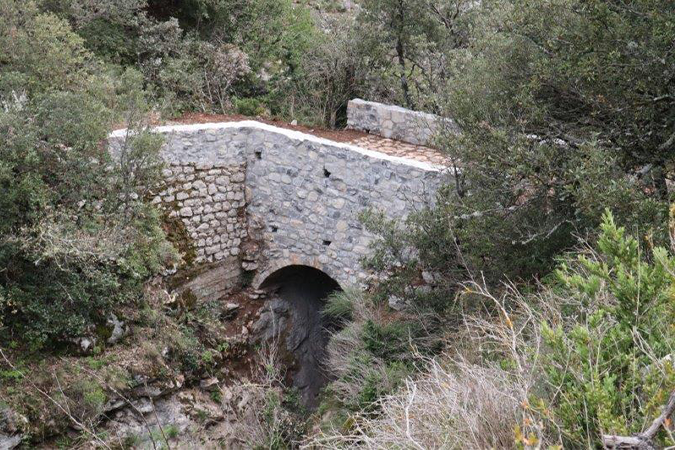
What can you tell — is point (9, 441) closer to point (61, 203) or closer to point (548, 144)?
point (61, 203)

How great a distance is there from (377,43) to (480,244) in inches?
230

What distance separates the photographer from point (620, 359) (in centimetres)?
372

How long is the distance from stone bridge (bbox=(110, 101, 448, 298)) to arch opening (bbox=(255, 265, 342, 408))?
0.50m

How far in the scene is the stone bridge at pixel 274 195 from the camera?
998 cm

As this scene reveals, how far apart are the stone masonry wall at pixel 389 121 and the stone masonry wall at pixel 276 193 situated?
1431mm

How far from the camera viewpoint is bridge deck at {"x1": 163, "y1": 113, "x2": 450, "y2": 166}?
10.5 metres

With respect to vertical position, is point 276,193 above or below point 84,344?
above

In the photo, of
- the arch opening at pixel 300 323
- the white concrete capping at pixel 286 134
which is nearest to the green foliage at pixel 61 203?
the white concrete capping at pixel 286 134

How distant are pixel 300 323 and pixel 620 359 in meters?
8.47

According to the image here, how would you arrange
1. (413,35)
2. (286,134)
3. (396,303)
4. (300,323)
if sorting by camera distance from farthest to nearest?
(413,35) → (300,323) → (286,134) → (396,303)

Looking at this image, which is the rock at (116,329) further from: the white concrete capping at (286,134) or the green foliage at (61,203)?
the white concrete capping at (286,134)

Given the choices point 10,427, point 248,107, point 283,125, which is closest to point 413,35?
point 283,125

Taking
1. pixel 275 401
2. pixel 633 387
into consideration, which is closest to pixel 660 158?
pixel 633 387

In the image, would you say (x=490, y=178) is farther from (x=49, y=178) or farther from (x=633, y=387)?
(x=49, y=178)
